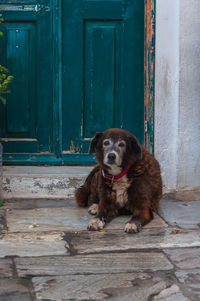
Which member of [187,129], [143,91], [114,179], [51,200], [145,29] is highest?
[145,29]

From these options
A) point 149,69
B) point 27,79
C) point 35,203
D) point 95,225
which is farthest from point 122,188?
point 27,79

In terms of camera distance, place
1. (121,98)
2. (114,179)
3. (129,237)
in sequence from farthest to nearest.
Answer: (121,98), (114,179), (129,237)

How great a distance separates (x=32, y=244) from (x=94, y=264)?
2.25 feet

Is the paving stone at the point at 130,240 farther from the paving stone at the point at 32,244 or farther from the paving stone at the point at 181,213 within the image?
the paving stone at the point at 181,213

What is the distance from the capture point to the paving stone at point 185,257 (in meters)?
3.37

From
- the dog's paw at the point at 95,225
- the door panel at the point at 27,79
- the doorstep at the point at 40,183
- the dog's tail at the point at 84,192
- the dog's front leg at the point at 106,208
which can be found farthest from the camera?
the door panel at the point at 27,79

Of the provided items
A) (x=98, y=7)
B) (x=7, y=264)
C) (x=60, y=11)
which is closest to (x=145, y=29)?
(x=98, y=7)

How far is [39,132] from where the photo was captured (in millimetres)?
5891

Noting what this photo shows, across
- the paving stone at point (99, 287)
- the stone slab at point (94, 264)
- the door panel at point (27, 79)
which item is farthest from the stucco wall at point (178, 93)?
the paving stone at point (99, 287)

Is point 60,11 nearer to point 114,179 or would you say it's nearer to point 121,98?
point 121,98

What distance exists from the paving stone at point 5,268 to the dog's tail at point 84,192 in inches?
67.0

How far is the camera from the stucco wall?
539cm

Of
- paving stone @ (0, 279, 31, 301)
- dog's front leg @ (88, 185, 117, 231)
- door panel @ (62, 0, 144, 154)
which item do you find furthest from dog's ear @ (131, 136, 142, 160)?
paving stone @ (0, 279, 31, 301)

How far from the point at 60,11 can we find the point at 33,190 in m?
2.12
